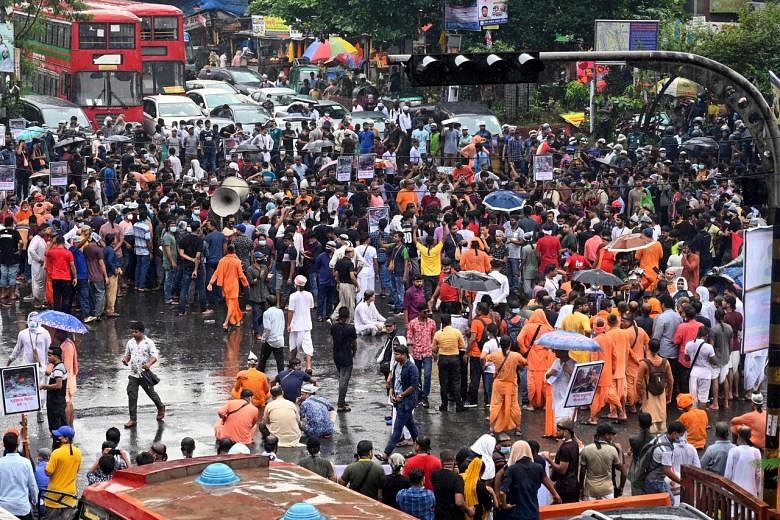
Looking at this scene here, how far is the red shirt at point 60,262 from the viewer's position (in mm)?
23203

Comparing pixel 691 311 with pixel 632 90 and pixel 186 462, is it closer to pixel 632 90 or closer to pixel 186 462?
pixel 186 462

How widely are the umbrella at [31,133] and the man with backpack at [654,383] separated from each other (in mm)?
19049

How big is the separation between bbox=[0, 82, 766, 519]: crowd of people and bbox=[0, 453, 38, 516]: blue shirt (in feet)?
0.07

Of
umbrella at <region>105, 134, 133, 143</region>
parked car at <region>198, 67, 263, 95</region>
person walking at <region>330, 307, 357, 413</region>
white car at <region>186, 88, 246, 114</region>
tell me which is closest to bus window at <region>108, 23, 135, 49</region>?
white car at <region>186, 88, 246, 114</region>

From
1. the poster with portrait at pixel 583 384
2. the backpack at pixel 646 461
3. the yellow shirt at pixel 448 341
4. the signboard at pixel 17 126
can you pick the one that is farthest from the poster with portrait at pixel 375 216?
the signboard at pixel 17 126

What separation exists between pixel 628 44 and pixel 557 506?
2997 cm

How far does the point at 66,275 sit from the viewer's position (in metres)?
23.3

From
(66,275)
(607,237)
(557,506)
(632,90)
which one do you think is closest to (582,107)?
(632,90)

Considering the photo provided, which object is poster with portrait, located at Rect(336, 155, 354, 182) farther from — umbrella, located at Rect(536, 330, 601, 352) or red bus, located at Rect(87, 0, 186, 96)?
red bus, located at Rect(87, 0, 186, 96)

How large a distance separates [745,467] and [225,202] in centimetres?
1320

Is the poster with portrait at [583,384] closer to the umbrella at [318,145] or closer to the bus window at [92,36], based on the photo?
the umbrella at [318,145]

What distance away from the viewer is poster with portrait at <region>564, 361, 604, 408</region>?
54.7ft

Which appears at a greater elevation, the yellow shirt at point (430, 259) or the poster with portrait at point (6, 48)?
the poster with portrait at point (6, 48)

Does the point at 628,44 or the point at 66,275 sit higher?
the point at 628,44
